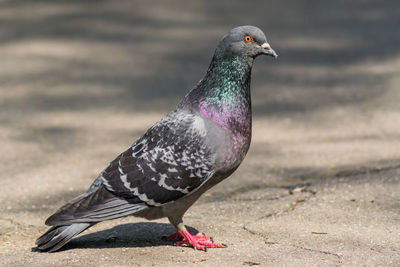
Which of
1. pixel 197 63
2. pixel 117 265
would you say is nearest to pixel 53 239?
pixel 117 265

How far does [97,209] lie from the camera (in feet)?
13.0

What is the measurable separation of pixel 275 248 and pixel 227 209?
2.92 ft

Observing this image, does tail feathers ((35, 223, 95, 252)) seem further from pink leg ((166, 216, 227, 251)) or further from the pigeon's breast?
the pigeon's breast

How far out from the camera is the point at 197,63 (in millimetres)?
8875

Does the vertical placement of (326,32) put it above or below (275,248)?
above

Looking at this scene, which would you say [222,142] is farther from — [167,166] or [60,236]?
[60,236]

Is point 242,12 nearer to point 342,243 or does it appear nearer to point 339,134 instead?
point 339,134

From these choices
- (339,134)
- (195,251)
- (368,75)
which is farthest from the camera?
(368,75)

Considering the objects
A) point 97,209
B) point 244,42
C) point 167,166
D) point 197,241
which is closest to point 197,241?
point 197,241

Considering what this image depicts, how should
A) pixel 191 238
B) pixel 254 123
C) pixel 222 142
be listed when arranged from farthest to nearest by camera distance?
pixel 254 123 → pixel 191 238 → pixel 222 142

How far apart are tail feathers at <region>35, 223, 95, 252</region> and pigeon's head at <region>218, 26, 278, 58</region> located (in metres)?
1.36

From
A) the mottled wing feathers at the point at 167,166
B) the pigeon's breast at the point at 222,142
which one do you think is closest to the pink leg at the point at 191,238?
the mottled wing feathers at the point at 167,166

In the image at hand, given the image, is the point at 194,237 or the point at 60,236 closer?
the point at 60,236

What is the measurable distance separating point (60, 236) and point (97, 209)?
27 cm
